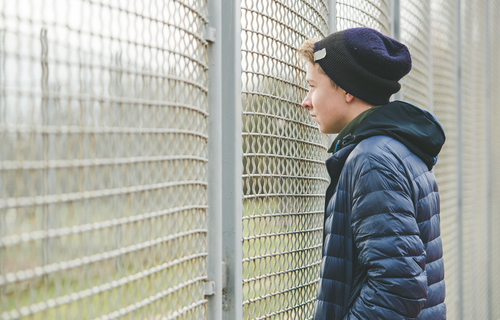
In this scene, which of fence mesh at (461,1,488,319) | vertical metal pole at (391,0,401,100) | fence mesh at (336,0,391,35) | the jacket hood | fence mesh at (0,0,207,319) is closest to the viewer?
fence mesh at (0,0,207,319)

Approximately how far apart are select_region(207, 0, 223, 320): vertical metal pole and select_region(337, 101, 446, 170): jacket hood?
422 mm

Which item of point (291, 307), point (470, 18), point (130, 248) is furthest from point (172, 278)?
point (470, 18)

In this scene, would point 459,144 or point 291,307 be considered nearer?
Answer: point 291,307

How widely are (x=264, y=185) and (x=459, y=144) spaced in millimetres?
4077

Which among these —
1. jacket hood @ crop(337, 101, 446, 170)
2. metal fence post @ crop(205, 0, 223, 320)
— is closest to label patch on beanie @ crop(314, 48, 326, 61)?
jacket hood @ crop(337, 101, 446, 170)

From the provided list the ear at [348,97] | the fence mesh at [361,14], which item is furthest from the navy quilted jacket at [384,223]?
the fence mesh at [361,14]

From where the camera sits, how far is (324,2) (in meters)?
2.65

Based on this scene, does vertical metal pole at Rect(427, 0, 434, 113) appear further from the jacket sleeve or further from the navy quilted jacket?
the jacket sleeve

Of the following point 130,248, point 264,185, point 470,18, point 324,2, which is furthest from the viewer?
point 470,18

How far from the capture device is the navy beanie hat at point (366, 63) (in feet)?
5.84

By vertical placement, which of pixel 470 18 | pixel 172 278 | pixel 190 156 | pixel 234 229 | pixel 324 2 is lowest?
pixel 172 278

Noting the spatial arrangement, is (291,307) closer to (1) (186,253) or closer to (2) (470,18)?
(1) (186,253)

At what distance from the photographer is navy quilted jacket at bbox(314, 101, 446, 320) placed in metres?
1.44

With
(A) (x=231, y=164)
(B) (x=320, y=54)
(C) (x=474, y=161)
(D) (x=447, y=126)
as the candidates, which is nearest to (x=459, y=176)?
(D) (x=447, y=126)
